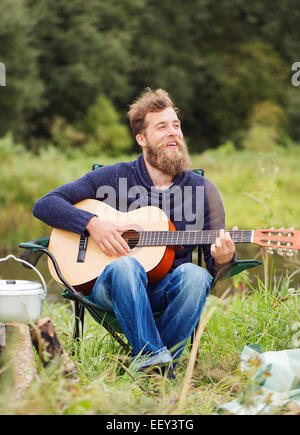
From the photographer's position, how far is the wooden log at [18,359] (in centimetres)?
217

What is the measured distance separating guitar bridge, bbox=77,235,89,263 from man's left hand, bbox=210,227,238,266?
24.0 inches

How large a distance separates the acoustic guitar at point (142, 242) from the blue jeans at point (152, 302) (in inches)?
3.9

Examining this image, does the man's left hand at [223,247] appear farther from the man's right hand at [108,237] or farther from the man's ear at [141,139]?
the man's ear at [141,139]

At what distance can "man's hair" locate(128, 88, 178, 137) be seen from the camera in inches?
122

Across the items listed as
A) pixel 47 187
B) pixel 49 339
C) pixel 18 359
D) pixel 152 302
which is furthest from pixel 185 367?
pixel 47 187

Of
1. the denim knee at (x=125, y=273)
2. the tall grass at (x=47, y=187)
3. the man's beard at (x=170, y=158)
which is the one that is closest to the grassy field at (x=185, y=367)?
the denim knee at (x=125, y=273)

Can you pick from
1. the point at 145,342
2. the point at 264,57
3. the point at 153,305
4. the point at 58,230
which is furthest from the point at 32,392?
the point at 264,57

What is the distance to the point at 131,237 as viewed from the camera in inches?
114

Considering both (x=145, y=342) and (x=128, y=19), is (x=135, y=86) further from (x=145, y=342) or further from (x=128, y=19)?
(x=145, y=342)

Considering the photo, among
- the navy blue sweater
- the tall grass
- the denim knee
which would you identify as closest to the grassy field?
the denim knee

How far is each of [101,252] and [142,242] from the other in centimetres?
20

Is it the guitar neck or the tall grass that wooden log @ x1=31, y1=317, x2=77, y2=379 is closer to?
the guitar neck

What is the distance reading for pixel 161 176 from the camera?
312 centimetres

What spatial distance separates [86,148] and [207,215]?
54.6 ft
